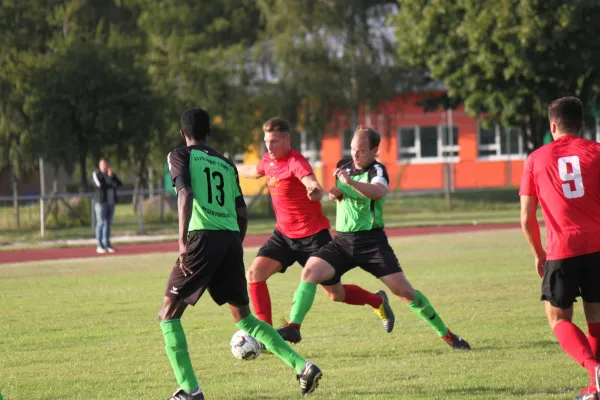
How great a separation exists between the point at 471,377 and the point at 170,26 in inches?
1495

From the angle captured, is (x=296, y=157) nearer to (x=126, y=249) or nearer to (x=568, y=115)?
(x=568, y=115)

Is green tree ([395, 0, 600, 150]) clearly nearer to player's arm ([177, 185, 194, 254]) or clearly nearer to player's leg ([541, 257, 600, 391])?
player's leg ([541, 257, 600, 391])

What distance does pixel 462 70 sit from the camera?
119 ft

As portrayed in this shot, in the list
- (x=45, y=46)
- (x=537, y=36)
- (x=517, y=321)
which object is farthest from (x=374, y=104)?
(x=517, y=321)

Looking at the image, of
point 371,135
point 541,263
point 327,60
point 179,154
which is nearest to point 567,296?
point 541,263

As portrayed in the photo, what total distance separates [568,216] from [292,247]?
11.8 ft

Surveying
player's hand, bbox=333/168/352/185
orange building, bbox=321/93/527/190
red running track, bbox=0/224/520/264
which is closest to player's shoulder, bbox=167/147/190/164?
player's hand, bbox=333/168/352/185

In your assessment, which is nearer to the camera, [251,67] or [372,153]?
[372,153]

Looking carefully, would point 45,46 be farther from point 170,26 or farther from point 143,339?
point 143,339

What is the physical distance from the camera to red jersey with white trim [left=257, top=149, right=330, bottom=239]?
9.84 meters

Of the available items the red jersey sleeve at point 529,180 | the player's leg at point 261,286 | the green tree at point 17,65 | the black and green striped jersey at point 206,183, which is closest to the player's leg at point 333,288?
the player's leg at point 261,286

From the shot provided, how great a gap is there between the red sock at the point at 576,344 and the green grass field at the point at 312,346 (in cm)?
39

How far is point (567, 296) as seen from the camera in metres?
6.89

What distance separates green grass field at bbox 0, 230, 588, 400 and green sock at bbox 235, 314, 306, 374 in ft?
0.92
